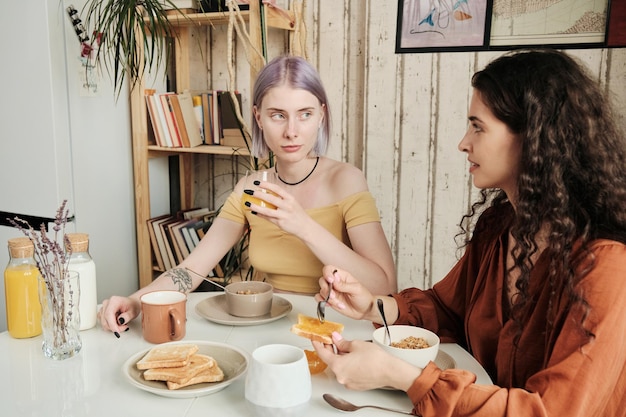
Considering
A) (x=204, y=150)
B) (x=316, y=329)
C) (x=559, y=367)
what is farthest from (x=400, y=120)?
(x=559, y=367)

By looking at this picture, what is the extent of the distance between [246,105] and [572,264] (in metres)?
2.25

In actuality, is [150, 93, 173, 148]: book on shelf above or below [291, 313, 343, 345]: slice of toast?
above

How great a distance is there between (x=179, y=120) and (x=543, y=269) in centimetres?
225

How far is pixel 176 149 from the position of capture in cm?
296

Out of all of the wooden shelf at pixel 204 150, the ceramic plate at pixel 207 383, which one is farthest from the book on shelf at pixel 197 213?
the ceramic plate at pixel 207 383

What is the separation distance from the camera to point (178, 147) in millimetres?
2969

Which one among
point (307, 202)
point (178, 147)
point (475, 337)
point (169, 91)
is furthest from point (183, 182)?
point (475, 337)

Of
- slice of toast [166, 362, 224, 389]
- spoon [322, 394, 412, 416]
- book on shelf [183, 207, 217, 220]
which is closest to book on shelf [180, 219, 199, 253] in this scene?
book on shelf [183, 207, 217, 220]

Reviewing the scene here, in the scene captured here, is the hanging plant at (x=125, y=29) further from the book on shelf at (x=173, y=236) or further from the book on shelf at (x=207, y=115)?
the book on shelf at (x=173, y=236)

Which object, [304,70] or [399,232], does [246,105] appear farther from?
[304,70]

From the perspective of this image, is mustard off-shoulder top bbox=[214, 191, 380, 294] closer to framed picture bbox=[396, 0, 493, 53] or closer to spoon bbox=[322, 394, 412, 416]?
spoon bbox=[322, 394, 412, 416]

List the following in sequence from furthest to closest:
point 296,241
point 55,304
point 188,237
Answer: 1. point 188,237
2. point 296,241
3. point 55,304

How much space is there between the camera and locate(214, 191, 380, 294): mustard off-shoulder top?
5.78ft

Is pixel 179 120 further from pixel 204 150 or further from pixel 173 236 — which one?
pixel 173 236
